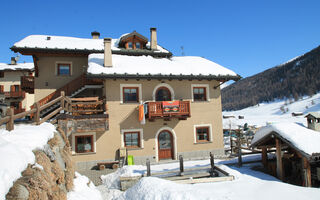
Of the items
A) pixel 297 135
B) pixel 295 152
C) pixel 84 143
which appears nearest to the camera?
pixel 297 135

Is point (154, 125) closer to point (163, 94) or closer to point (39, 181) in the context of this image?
point (163, 94)

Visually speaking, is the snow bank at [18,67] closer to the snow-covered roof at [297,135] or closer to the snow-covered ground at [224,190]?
the snow-covered ground at [224,190]

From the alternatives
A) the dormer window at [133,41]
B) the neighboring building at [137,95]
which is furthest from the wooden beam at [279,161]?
the dormer window at [133,41]

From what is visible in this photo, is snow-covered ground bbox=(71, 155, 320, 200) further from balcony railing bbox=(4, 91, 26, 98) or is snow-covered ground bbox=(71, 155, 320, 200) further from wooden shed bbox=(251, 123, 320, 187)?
balcony railing bbox=(4, 91, 26, 98)

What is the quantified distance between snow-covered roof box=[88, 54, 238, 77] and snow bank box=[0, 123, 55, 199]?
850cm

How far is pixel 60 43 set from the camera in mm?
18750

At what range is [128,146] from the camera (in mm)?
15773

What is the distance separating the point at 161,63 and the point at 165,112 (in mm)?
4859

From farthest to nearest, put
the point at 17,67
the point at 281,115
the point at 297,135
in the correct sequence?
the point at 281,115, the point at 17,67, the point at 297,135

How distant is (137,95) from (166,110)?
8.65ft

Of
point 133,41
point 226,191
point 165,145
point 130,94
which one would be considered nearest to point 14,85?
point 133,41

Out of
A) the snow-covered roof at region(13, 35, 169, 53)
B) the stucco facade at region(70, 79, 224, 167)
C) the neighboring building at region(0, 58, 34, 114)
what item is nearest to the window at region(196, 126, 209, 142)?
the stucco facade at region(70, 79, 224, 167)

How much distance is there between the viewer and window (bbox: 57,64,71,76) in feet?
58.2

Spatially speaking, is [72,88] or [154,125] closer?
[154,125]
